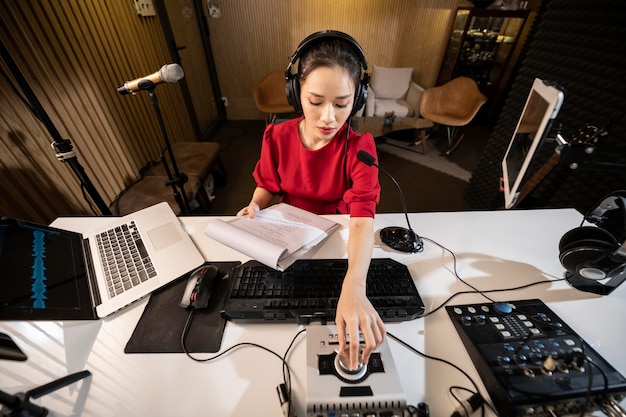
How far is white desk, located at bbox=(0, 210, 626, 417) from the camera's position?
1.69ft

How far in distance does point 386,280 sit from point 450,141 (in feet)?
10.1

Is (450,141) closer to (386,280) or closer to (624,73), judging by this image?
(624,73)

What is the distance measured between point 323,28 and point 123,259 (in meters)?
3.89

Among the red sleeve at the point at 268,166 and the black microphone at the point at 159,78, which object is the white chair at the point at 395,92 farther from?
Answer: the black microphone at the point at 159,78

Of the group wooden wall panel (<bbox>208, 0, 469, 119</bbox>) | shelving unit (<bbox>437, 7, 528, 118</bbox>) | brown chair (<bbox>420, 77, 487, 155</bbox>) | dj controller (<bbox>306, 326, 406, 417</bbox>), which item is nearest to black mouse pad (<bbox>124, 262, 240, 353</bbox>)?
dj controller (<bbox>306, 326, 406, 417</bbox>)

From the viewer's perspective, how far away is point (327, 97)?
29.7 inches

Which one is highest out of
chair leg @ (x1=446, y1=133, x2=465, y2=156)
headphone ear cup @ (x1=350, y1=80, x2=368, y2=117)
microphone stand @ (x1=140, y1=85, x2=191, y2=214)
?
headphone ear cup @ (x1=350, y1=80, x2=368, y2=117)

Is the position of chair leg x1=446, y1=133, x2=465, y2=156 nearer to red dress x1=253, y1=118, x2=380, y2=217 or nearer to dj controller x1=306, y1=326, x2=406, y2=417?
red dress x1=253, y1=118, x2=380, y2=217

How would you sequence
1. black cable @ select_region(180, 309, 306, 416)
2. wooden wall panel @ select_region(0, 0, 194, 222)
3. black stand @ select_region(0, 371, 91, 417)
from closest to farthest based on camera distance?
black stand @ select_region(0, 371, 91, 417) < black cable @ select_region(180, 309, 306, 416) < wooden wall panel @ select_region(0, 0, 194, 222)

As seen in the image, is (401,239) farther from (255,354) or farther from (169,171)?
(169,171)

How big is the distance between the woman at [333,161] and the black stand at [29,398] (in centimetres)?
57

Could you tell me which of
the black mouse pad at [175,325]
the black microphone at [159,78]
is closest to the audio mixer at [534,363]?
the black mouse pad at [175,325]

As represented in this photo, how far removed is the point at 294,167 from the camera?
3.47 ft

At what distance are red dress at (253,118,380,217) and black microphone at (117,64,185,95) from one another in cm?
39
